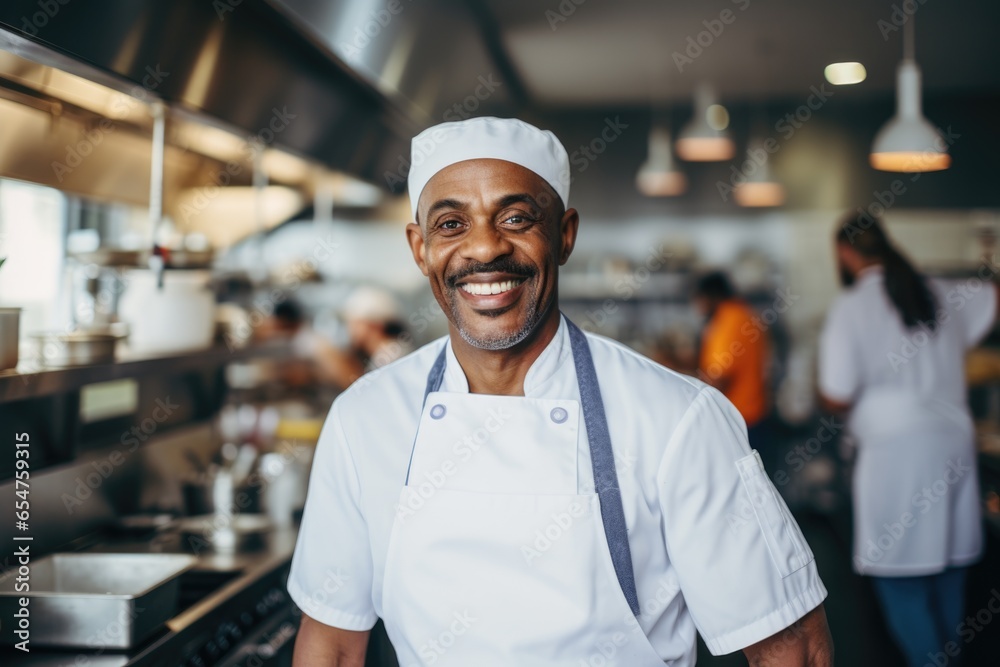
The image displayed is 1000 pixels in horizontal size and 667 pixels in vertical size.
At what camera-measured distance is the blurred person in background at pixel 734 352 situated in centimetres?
494

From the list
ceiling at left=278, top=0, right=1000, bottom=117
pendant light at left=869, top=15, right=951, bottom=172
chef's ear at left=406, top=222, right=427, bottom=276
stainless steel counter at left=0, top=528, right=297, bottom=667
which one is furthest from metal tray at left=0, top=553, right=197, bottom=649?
pendant light at left=869, top=15, right=951, bottom=172

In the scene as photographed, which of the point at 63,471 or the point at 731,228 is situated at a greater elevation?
the point at 731,228

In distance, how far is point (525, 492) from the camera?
1432 mm

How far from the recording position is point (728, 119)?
21.3 feet

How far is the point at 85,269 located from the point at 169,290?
24 cm

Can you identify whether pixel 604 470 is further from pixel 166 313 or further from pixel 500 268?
pixel 166 313

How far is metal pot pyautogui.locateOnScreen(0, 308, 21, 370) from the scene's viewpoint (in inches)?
72.0

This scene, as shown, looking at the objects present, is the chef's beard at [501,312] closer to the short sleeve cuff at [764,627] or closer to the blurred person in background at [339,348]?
the short sleeve cuff at [764,627]

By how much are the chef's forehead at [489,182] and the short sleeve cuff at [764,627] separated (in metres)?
0.71

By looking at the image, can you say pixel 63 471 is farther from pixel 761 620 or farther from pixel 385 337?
pixel 385 337

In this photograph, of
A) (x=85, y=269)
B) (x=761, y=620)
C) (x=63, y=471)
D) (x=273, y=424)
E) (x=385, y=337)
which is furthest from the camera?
(x=385, y=337)

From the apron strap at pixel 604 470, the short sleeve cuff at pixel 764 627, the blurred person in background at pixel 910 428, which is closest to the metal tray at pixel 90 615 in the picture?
the apron strap at pixel 604 470

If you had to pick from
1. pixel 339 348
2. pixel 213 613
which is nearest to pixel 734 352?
pixel 339 348

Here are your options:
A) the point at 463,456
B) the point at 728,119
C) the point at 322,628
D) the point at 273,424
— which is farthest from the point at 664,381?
the point at 728,119
